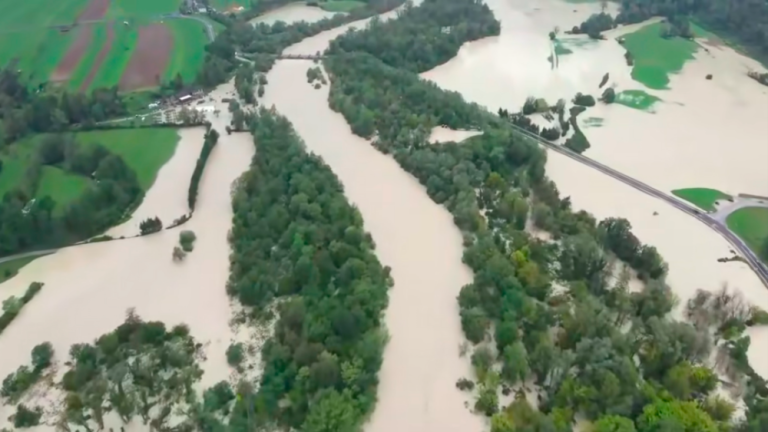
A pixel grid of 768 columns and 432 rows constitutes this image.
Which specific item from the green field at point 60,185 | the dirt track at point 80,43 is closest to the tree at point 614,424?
the green field at point 60,185

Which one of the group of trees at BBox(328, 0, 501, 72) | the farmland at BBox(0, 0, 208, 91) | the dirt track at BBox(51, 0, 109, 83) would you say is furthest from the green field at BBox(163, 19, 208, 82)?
the group of trees at BBox(328, 0, 501, 72)

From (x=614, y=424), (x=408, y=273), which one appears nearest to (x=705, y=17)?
(x=408, y=273)

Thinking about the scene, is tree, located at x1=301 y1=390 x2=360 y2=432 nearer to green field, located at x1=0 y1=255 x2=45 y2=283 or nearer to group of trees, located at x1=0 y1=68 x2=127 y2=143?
green field, located at x1=0 y1=255 x2=45 y2=283

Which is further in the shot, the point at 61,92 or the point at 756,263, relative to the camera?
the point at 61,92

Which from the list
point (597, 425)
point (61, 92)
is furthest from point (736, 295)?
point (61, 92)

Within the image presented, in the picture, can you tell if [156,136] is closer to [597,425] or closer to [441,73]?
[441,73]

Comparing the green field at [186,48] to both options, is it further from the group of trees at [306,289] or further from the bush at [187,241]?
the bush at [187,241]
